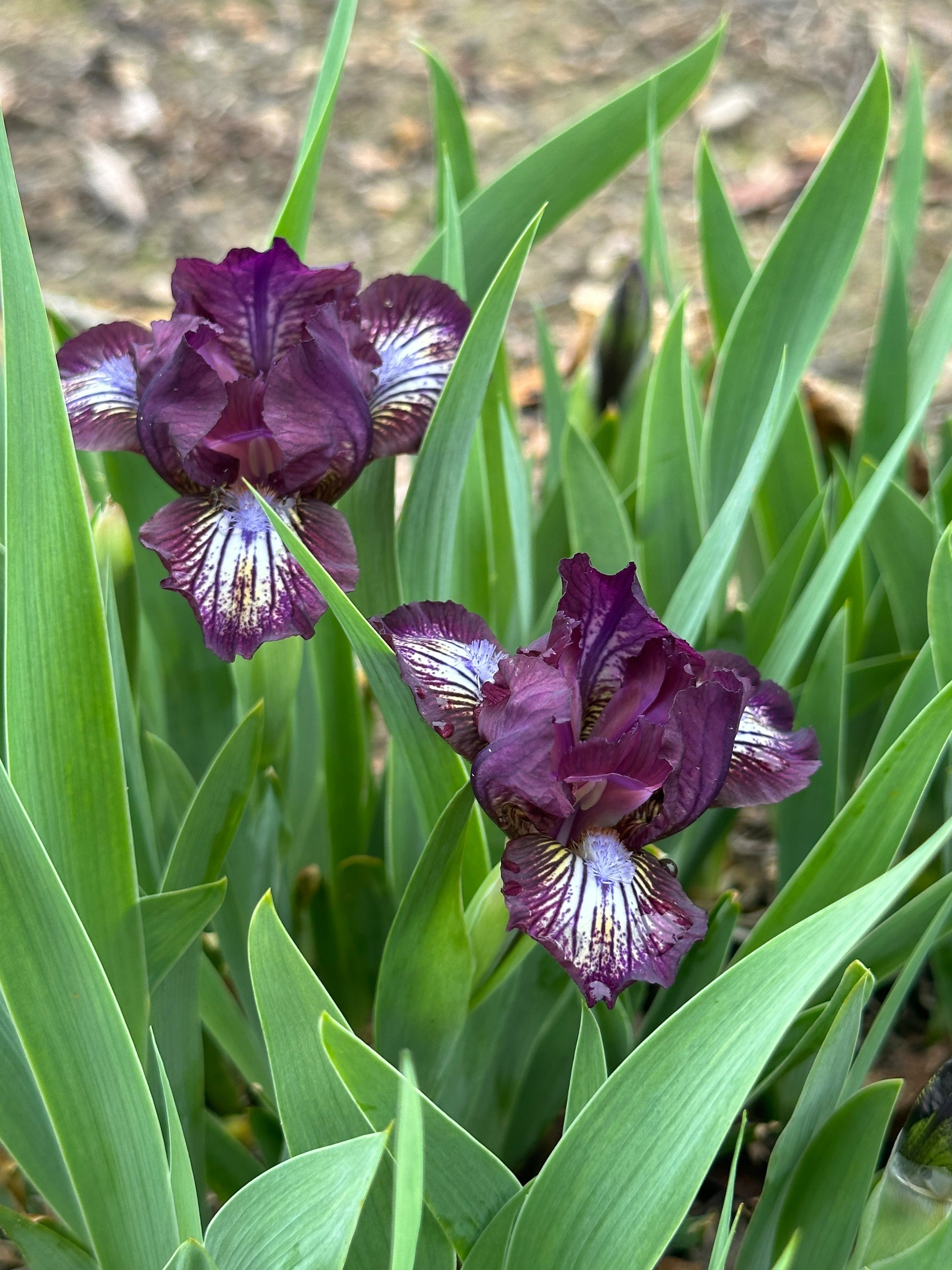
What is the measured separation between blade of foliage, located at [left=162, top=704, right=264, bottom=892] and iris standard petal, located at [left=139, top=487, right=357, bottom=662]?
0.10 meters

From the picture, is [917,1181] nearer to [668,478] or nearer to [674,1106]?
[674,1106]

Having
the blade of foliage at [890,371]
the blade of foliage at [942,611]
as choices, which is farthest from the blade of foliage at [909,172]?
the blade of foliage at [942,611]

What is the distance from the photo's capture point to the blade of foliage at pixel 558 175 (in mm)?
985

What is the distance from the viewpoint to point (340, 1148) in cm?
54

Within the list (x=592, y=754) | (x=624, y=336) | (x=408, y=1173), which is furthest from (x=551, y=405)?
(x=408, y=1173)

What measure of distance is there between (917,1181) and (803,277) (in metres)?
0.66

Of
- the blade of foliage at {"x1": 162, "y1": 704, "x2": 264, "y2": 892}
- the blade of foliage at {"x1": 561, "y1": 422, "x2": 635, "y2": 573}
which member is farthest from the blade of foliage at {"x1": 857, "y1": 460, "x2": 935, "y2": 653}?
the blade of foliage at {"x1": 162, "y1": 704, "x2": 264, "y2": 892}

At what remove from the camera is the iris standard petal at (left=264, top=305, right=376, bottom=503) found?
28.6 inches

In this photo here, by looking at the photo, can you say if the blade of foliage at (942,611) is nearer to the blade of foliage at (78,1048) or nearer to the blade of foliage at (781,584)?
the blade of foliage at (781,584)

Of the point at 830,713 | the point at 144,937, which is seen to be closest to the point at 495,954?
the point at 144,937

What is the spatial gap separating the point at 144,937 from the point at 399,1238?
32 centimetres

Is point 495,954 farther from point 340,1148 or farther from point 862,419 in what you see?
point 862,419

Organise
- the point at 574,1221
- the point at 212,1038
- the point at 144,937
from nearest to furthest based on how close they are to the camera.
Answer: the point at 574,1221
the point at 144,937
the point at 212,1038

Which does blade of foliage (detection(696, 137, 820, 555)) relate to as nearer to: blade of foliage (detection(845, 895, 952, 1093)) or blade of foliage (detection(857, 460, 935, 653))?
blade of foliage (detection(857, 460, 935, 653))
